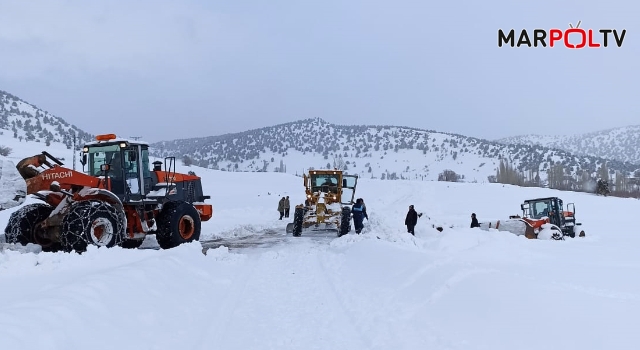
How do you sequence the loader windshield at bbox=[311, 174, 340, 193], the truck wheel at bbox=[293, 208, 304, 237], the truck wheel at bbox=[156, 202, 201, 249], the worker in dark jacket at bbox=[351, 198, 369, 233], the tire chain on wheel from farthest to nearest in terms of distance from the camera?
the loader windshield at bbox=[311, 174, 340, 193] → the worker in dark jacket at bbox=[351, 198, 369, 233] → the truck wheel at bbox=[293, 208, 304, 237] → the truck wheel at bbox=[156, 202, 201, 249] → the tire chain on wheel

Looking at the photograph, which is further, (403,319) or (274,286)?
(274,286)

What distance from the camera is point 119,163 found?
1321cm

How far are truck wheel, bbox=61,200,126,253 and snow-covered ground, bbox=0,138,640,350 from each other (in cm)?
103

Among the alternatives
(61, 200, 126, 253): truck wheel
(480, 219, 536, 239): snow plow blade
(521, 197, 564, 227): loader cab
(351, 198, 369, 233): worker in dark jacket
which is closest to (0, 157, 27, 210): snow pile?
(61, 200, 126, 253): truck wheel

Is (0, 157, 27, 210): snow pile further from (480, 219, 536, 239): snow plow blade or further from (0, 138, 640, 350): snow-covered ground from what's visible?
(480, 219, 536, 239): snow plow blade

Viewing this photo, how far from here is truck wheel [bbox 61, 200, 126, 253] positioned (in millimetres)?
10578

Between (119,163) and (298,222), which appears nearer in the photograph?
(119,163)

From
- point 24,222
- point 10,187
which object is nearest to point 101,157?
point 24,222

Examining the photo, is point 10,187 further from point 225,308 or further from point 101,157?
point 225,308

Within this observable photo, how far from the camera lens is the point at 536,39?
659 inches

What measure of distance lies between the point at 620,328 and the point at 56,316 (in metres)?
5.77

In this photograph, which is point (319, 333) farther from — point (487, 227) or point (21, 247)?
Result: point (487, 227)

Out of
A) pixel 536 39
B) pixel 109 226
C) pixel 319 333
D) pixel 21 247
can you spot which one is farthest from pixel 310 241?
pixel 319 333

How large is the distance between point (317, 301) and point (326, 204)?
13.0 meters
